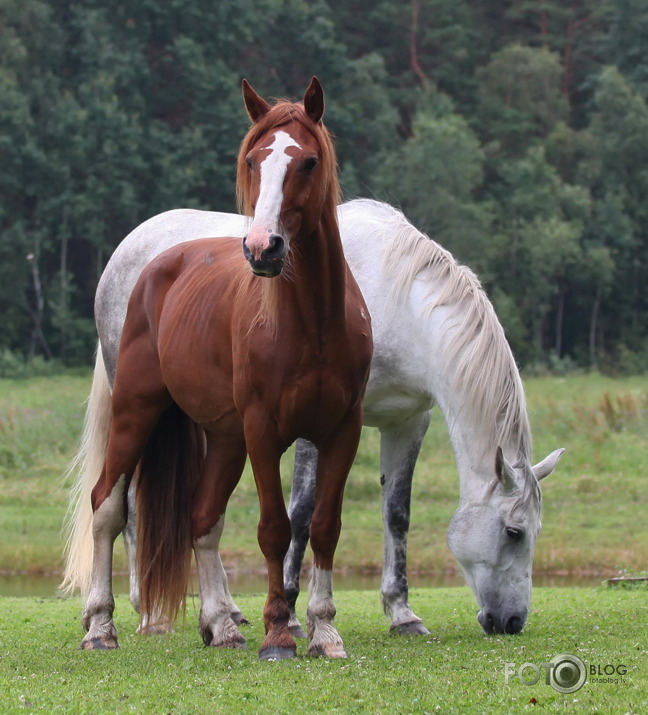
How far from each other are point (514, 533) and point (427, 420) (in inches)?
57.1

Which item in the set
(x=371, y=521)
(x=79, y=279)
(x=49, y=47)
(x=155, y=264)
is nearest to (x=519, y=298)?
(x=79, y=279)

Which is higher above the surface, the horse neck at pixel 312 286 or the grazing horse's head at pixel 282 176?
the grazing horse's head at pixel 282 176

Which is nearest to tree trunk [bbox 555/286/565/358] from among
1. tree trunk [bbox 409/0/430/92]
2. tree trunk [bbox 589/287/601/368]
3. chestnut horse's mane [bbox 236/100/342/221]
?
tree trunk [bbox 589/287/601/368]

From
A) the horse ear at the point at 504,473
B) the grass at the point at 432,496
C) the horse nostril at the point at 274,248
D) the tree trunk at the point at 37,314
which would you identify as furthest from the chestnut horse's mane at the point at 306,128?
the tree trunk at the point at 37,314

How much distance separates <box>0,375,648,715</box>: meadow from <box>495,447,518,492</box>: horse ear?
766 millimetres

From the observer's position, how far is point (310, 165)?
5309 mm

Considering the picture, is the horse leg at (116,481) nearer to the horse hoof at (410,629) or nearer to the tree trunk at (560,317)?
the horse hoof at (410,629)

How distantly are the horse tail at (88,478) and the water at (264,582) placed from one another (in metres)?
3.22

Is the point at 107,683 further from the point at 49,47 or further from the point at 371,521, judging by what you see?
the point at 49,47

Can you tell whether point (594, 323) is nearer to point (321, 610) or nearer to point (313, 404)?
point (321, 610)

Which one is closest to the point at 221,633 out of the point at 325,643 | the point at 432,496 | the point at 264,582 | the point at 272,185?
the point at 325,643

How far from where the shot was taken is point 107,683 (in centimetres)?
510

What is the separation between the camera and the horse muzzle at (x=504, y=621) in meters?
6.45

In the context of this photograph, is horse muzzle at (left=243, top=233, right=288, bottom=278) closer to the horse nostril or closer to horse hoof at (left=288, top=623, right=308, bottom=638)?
the horse nostril
